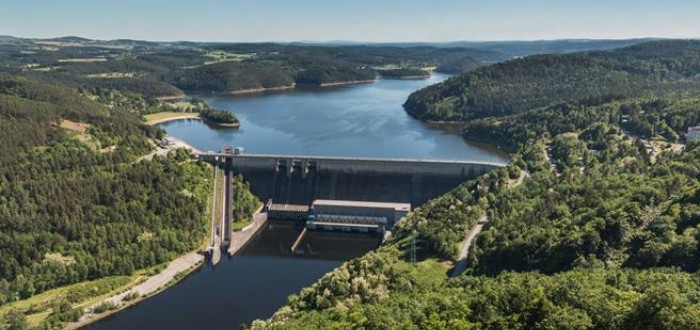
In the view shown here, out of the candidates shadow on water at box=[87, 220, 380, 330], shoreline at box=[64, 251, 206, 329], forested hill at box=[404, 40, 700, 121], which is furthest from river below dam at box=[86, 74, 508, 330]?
forested hill at box=[404, 40, 700, 121]

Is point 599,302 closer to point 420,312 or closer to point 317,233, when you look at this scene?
point 420,312

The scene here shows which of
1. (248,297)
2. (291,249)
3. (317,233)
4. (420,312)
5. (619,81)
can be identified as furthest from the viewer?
(619,81)

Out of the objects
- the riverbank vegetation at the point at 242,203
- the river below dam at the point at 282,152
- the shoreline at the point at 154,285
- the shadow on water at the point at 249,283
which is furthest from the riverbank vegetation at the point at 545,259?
the riverbank vegetation at the point at 242,203

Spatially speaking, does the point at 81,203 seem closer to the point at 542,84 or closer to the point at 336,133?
the point at 336,133

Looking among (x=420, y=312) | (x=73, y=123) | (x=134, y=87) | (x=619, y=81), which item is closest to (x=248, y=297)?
(x=420, y=312)

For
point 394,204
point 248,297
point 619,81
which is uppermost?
point 619,81

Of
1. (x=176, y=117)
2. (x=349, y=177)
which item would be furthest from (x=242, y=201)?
(x=176, y=117)
